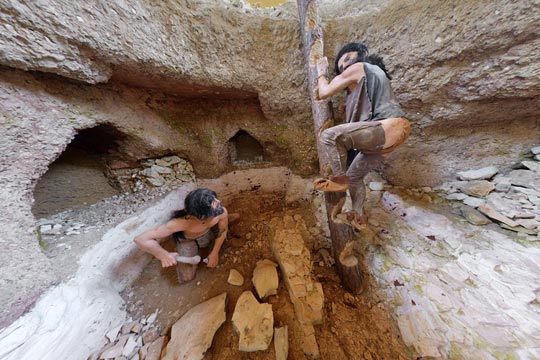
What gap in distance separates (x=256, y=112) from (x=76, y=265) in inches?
110

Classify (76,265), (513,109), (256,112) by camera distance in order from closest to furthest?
(76,265) < (513,109) < (256,112)

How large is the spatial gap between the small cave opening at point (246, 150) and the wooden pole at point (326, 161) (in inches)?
62.7

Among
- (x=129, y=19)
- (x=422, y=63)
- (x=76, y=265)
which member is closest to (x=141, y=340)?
(x=76, y=265)

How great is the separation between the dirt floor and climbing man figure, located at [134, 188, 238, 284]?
7.3 inches

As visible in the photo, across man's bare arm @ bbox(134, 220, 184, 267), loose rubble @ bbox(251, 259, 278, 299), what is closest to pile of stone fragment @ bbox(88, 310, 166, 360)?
man's bare arm @ bbox(134, 220, 184, 267)

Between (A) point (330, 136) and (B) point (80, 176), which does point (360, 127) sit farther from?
(B) point (80, 176)

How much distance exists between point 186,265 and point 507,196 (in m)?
3.33

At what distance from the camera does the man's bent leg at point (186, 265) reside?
1.89m

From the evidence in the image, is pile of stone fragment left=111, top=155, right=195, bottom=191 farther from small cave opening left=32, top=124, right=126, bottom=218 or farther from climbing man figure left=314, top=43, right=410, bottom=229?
climbing man figure left=314, top=43, right=410, bottom=229

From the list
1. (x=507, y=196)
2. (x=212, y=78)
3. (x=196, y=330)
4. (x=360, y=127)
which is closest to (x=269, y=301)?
A: (x=196, y=330)

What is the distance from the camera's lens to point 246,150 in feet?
10.6

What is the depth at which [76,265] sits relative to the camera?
4.64 ft

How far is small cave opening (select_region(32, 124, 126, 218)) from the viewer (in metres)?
1.74

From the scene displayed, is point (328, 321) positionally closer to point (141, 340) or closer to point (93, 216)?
point (141, 340)
